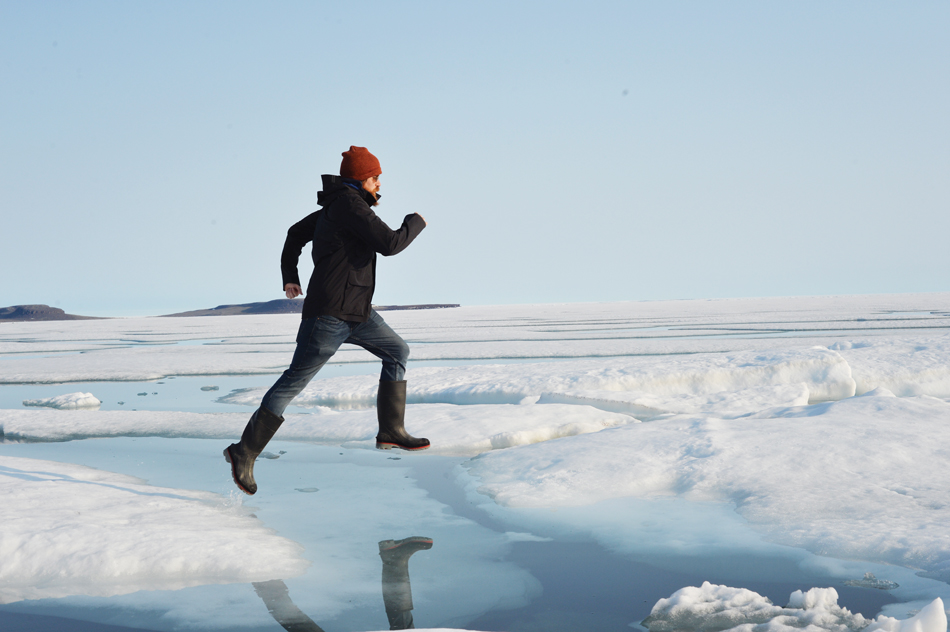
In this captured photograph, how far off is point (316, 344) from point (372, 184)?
2.22 feet

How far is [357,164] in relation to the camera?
2.66 meters

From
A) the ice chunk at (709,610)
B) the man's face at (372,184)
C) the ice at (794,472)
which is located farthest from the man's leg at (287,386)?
the ice chunk at (709,610)

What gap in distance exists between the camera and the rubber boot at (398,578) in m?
1.68

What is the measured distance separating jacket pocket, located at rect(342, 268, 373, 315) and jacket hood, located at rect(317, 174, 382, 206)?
30cm

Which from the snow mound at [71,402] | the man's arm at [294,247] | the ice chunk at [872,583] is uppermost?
the man's arm at [294,247]

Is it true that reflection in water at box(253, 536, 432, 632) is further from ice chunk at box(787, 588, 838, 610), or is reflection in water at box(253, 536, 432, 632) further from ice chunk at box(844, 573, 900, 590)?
ice chunk at box(844, 573, 900, 590)

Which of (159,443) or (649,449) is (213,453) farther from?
(649,449)

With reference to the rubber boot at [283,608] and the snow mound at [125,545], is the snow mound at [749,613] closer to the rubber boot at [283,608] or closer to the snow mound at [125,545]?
the rubber boot at [283,608]

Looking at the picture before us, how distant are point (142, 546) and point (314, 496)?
32.9 inches

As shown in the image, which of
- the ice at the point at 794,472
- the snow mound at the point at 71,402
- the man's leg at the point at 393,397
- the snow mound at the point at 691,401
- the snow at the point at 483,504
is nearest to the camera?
the snow at the point at 483,504

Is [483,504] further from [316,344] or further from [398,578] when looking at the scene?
[316,344]

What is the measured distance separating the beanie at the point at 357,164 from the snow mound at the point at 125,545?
136 centimetres

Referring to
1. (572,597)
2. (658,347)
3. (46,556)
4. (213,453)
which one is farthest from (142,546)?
(658,347)

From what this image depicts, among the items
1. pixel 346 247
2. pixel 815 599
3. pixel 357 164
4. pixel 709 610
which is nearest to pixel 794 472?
pixel 815 599
